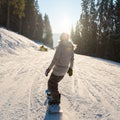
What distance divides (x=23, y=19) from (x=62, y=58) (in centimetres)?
5666

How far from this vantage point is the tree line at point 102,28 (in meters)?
38.5

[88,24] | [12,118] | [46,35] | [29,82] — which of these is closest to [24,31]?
[88,24]

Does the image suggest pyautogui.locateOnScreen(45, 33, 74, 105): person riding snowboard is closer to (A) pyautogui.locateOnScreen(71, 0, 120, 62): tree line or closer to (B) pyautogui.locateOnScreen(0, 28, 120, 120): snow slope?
(B) pyautogui.locateOnScreen(0, 28, 120, 120): snow slope

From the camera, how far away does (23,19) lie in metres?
60.9

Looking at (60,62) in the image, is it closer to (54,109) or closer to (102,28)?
(54,109)

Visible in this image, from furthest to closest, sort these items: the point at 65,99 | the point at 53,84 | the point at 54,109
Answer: the point at 65,99 → the point at 53,84 → the point at 54,109

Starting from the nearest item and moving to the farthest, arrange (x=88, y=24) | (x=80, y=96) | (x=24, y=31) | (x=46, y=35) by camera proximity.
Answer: (x=80, y=96) < (x=88, y=24) < (x=24, y=31) < (x=46, y=35)

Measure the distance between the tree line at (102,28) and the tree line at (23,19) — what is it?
1394cm

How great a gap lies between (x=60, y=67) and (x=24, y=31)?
5736cm

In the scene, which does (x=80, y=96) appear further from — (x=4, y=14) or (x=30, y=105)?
(x=4, y=14)

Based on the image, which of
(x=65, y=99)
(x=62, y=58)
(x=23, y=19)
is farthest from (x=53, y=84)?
(x=23, y=19)

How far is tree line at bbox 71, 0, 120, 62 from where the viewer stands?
126ft

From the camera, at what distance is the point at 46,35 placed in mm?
87562

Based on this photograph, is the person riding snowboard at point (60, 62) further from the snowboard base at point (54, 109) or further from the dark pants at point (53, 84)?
the snowboard base at point (54, 109)
